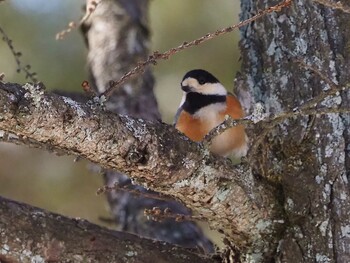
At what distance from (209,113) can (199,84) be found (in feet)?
0.35

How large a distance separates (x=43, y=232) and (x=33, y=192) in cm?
222

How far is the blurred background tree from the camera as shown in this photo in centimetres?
416

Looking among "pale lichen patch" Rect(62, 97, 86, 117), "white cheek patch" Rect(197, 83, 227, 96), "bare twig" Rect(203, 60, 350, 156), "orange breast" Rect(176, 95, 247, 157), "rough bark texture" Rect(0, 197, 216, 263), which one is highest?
"white cheek patch" Rect(197, 83, 227, 96)

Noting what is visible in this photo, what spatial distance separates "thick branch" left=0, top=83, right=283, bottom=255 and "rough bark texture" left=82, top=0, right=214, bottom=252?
0.89 m

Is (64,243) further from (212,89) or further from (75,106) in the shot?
(212,89)

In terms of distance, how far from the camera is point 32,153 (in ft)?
14.3

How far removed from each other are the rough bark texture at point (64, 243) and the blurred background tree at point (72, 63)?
6.64 ft

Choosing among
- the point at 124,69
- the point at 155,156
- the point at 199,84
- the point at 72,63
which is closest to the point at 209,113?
the point at 199,84

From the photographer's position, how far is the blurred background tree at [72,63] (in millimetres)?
4164

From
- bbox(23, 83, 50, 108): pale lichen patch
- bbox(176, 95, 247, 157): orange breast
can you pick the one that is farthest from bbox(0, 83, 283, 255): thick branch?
bbox(176, 95, 247, 157): orange breast

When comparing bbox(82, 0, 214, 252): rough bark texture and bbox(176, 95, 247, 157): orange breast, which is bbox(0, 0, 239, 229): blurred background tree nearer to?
bbox(82, 0, 214, 252): rough bark texture

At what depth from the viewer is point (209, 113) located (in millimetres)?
2770

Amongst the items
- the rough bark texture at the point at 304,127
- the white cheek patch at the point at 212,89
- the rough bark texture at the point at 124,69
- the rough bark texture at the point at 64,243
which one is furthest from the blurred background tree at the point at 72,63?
the rough bark texture at the point at 64,243

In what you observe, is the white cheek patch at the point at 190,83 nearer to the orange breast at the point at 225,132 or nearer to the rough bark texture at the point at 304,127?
the orange breast at the point at 225,132
